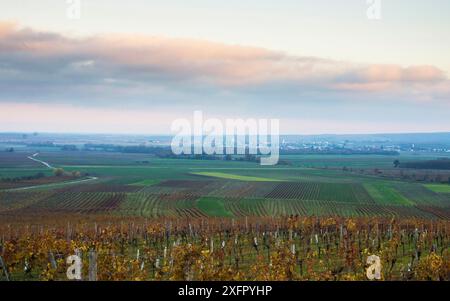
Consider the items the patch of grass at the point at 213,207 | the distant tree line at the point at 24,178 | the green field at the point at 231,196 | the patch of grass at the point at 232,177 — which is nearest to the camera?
the patch of grass at the point at 213,207

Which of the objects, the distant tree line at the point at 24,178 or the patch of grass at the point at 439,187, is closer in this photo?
the patch of grass at the point at 439,187

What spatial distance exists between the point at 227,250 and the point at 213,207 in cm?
2002

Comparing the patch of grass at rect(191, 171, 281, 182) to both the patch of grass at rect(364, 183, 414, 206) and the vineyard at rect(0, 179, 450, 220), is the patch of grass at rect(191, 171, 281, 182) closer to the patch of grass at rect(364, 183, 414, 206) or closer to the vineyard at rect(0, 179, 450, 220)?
the vineyard at rect(0, 179, 450, 220)

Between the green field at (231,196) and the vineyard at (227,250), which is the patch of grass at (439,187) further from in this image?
the vineyard at (227,250)

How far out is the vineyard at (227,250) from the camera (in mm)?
16703

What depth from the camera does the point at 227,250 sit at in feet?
82.1

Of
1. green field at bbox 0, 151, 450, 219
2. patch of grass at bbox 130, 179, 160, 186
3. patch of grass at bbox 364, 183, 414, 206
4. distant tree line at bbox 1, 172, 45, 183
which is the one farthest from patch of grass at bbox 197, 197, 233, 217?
distant tree line at bbox 1, 172, 45, 183

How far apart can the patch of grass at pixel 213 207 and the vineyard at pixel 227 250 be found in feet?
17.0

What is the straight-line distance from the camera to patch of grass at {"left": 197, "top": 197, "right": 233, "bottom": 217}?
41.6 metres

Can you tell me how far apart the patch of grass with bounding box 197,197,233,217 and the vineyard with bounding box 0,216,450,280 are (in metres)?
5.19

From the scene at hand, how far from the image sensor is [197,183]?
64312 mm

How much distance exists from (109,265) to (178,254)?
240 centimetres

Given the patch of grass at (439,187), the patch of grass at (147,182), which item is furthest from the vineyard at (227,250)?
the patch of grass at (439,187)
